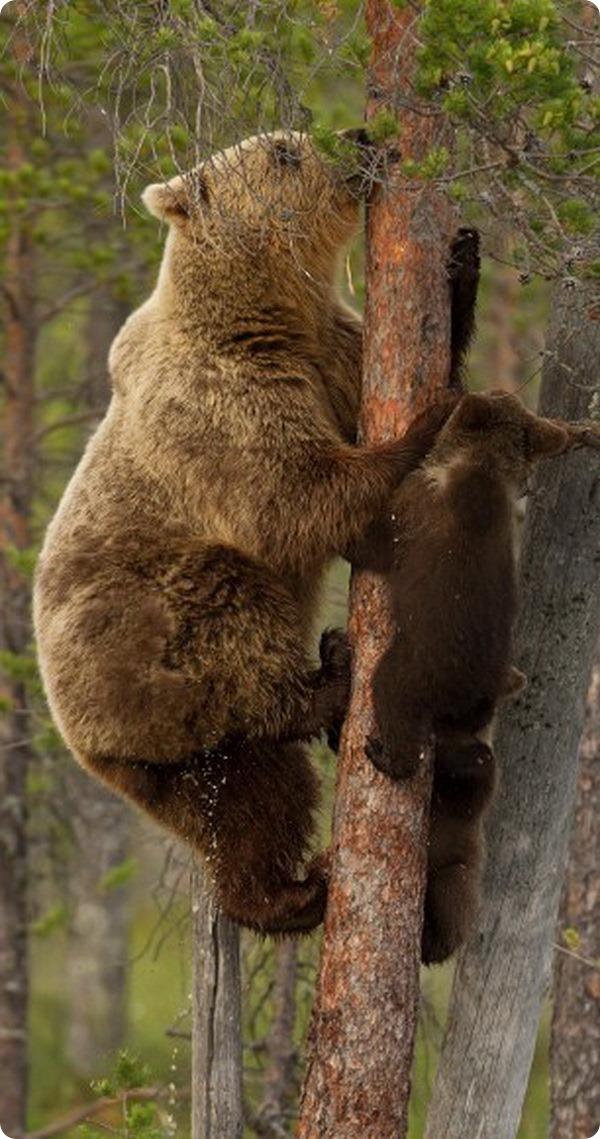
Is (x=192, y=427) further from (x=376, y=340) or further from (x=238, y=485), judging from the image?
(x=376, y=340)

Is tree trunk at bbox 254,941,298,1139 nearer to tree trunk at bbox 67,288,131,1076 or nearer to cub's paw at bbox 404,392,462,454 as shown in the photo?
tree trunk at bbox 67,288,131,1076

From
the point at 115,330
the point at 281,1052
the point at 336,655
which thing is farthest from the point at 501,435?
the point at 115,330

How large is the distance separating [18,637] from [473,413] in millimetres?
5738

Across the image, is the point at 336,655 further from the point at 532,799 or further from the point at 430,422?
the point at 532,799

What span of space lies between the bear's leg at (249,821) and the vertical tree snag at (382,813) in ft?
1.34

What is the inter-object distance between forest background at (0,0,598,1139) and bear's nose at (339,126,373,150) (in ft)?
0.41

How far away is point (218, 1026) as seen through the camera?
6.36 metres

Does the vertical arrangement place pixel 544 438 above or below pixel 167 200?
below

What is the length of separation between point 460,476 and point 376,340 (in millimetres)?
495

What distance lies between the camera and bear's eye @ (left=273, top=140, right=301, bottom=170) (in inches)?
235

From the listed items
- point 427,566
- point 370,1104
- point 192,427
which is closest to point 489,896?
point 370,1104

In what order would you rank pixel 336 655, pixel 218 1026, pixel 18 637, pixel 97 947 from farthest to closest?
1. pixel 97 947
2. pixel 18 637
3. pixel 218 1026
4. pixel 336 655

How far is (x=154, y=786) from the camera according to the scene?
596cm

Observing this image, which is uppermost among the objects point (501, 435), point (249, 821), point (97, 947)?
point (501, 435)
